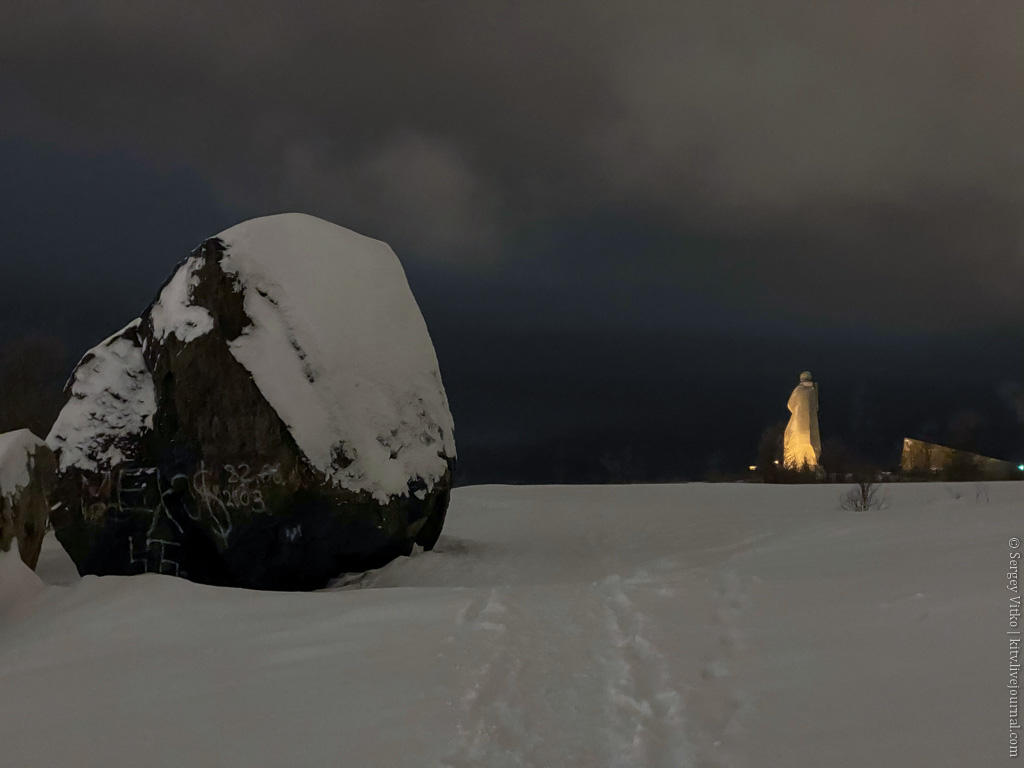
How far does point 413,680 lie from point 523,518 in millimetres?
9459

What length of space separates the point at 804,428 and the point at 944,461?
4.09 metres

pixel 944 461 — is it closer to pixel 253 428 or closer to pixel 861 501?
pixel 861 501

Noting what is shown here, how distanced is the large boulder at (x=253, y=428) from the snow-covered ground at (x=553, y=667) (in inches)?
63.7

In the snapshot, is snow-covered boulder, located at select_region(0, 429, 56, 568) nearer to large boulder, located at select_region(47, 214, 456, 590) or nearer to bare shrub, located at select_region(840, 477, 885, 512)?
large boulder, located at select_region(47, 214, 456, 590)

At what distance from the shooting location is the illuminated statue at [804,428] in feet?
75.7

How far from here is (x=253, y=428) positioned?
662 centimetres

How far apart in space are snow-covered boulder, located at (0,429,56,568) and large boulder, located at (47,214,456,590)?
3.72 feet

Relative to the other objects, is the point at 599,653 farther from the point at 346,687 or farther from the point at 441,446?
the point at 441,446

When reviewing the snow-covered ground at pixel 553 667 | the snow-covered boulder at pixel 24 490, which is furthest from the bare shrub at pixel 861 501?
the snow-covered boulder at pixel 24 490

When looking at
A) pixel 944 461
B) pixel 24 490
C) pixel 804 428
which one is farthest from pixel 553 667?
pixel 944 461

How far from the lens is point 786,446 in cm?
2398

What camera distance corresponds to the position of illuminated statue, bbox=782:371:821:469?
23.1 metres

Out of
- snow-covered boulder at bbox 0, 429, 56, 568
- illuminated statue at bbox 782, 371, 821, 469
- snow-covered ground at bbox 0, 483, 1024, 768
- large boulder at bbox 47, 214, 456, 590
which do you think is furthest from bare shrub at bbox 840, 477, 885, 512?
illuminated statue at bbox 782, 371, 821, 469

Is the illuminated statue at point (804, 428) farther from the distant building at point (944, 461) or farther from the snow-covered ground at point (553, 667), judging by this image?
the snow-covered ground at point (553, 667)
